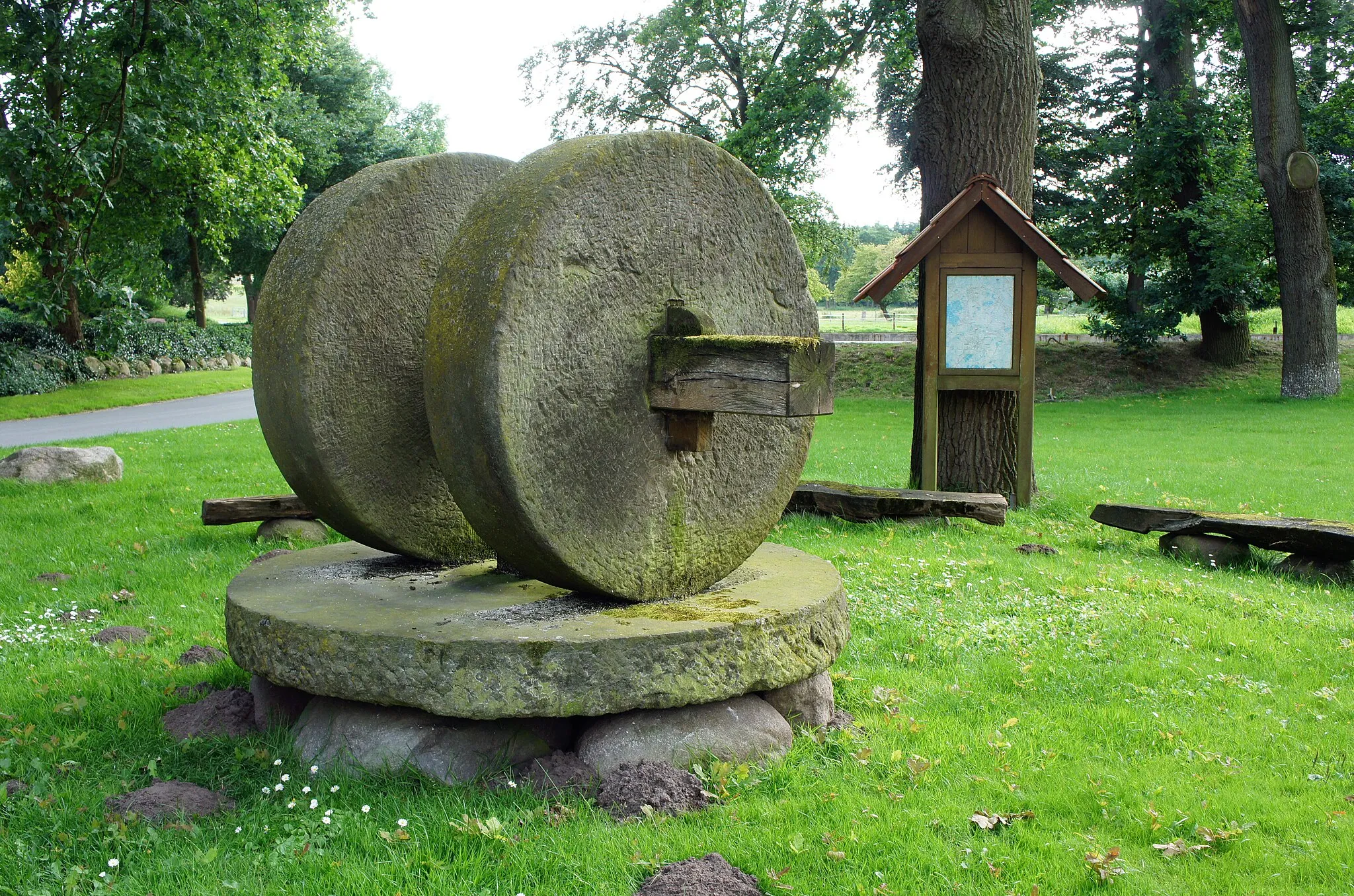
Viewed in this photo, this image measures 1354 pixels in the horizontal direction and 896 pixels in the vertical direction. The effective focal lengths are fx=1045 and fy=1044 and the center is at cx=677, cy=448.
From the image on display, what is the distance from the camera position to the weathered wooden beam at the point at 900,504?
332 inches

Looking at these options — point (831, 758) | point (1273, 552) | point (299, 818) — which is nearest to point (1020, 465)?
point (1273, 552)

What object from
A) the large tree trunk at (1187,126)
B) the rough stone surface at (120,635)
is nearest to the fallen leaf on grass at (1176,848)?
the rough stone surface at (120,635)

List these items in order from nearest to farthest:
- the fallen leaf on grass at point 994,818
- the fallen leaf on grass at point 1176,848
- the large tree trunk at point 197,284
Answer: the fallen leaf on grass at point 1176,848 → the fallen leaf on grass at point 994,818 → the large tree trunk at point 197,284

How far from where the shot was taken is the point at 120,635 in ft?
18.4

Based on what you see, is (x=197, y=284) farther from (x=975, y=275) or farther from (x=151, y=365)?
(x=975, y=275)

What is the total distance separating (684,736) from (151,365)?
29.2 m

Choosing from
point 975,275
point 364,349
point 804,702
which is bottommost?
point 804,702

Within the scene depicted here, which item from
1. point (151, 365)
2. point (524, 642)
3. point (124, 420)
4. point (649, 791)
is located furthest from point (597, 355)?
point (151, 365)

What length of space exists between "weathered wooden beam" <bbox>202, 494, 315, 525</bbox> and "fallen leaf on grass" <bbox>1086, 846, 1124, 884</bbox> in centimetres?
618

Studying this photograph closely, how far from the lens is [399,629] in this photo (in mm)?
3689

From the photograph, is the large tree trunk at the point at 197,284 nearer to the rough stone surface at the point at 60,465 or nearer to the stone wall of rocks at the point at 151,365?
the stone wall of rocks at the point at 151,365

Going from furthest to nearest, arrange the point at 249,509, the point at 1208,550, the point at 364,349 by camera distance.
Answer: the point at 249,509 < the point at 1208,550 < the point at 364,349

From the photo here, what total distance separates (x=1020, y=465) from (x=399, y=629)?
714 centimetres

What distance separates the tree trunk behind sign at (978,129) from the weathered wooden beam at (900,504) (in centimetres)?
103
